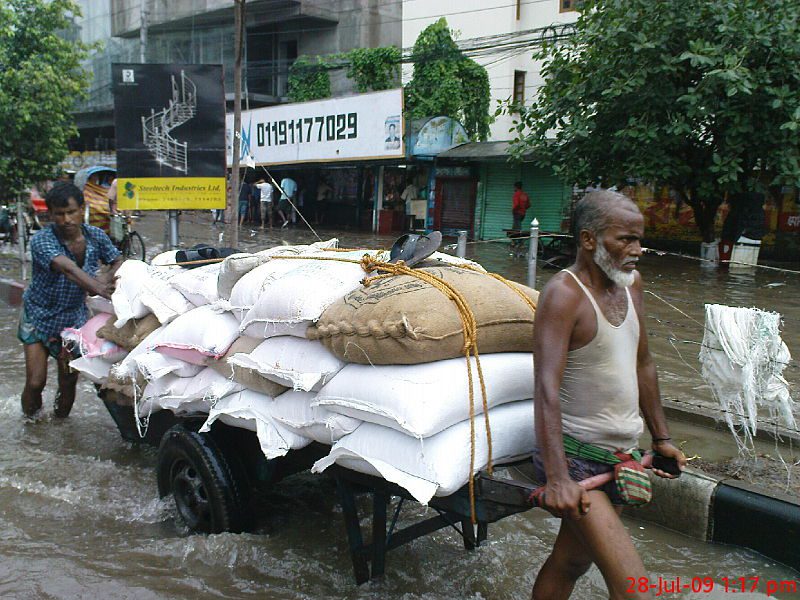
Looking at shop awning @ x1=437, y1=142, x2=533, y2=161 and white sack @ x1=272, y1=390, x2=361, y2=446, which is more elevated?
shop awning @ x1=437, y1=142, x2=533, y2=161

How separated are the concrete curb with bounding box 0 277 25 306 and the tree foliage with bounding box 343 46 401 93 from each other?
46.0ft

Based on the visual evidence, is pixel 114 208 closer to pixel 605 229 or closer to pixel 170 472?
pixel 170 472

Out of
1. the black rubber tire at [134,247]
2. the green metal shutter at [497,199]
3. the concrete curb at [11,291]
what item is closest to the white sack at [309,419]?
the concrete curb at [11,291]

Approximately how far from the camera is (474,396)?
2.50m

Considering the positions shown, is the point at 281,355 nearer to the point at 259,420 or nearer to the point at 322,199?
the point at 259,420

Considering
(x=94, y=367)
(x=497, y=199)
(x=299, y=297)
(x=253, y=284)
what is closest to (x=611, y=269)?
(x=299, y=297)

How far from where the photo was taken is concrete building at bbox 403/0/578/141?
1983cm

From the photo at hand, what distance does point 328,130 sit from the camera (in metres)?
19.5

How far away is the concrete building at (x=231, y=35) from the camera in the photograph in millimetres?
25281

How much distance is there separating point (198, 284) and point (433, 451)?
1.94 meters

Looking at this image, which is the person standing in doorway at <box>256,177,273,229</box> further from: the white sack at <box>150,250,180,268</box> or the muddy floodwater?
the white sack at <box>150,250,180,268</box>

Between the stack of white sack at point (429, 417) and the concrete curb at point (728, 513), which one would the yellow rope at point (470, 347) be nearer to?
the stack of white sack at point (429, 417)

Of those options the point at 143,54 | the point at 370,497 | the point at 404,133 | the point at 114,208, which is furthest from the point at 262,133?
the point at 370,497
